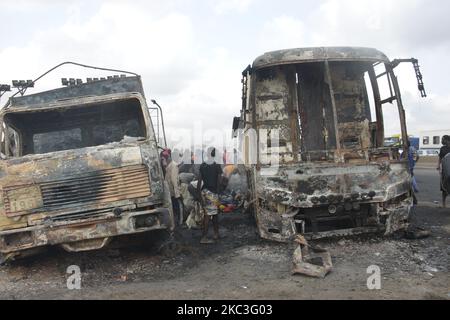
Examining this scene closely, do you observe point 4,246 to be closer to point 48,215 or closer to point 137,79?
point 48,215

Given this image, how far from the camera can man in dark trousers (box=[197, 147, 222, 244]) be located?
7156 millimetres

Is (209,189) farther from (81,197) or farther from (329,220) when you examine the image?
(81,197)

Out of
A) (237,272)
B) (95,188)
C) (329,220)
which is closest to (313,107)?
(329,220)

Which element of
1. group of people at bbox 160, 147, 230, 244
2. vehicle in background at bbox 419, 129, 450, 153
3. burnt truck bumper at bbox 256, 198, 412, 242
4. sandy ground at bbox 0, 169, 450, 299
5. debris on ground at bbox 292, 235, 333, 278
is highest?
vehicle in background at bbox 419, 129, 450, 153

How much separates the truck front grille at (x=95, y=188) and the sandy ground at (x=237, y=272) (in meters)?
0.96

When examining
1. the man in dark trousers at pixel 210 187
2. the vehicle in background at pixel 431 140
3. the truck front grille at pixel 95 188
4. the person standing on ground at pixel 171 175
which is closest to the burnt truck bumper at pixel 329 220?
the man in dark trousers at pixel 210 187

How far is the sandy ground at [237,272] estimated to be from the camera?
4.50 metres

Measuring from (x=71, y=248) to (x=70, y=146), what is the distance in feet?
4.91

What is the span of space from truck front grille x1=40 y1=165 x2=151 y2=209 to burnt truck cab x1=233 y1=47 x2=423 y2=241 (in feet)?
5.93

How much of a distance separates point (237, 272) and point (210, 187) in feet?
6.88

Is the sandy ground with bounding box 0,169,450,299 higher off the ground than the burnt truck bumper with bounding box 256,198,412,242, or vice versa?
the burnt truck bumper with bounding box 256,198,412,242

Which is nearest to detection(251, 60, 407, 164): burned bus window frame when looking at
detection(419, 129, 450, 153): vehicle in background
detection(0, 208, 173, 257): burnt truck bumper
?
detection(0, 208, 173, 257): burnt truck bumper

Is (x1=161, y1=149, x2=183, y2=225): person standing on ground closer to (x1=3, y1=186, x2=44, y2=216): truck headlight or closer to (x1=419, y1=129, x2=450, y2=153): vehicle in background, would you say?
(x1=3, y1=186, x2=44, y2=216): truck headlight

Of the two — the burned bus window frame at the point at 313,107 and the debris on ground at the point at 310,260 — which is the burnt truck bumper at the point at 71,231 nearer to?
the debris on ground at the point at 310,260
